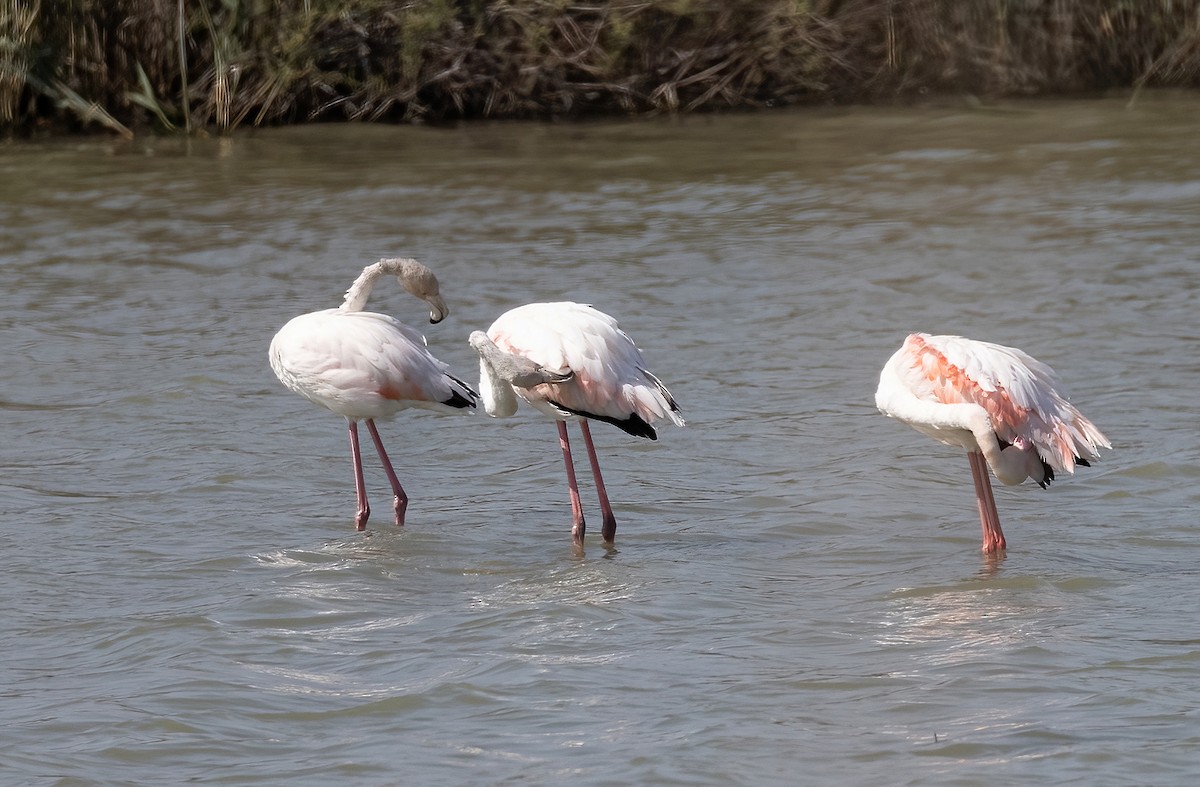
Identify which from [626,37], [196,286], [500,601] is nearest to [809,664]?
[500,601]

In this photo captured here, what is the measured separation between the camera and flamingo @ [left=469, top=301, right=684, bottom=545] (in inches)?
240

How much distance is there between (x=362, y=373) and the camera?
6.52 meters

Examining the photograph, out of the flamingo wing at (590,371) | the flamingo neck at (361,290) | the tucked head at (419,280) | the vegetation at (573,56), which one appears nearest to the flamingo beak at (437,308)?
the tucked head at (419,280)

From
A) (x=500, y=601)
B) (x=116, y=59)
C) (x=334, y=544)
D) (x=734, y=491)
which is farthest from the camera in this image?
(x=116, y=59)

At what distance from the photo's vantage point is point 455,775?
421 cm

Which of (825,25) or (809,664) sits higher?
(825,25)

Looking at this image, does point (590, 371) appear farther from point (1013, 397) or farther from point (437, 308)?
point (1013, 397)

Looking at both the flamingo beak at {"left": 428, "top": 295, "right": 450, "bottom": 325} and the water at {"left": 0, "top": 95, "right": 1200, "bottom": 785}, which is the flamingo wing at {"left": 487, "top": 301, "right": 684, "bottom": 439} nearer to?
the water at {"left": 0, "top": 95, "right": 1200, "bottom": 785}

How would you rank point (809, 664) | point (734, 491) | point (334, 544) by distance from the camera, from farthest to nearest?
point (734, 491) < point (334, 544) < point (809, 664)

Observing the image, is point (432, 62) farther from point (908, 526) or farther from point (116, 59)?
point (908, 526)

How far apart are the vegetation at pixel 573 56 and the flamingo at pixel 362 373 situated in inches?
359

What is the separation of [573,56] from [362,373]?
9993 millimetres

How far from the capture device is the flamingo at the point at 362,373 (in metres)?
6.55

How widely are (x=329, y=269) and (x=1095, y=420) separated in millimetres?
5538
